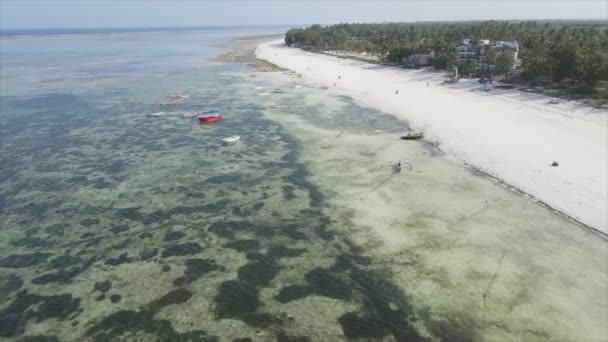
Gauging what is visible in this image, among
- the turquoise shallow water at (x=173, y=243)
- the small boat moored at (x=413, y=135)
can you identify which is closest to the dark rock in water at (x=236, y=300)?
the turquoise shallow water at (x=173, y=243)

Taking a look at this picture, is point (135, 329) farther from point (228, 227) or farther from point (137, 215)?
point (137, 215)

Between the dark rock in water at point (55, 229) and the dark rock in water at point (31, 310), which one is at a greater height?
the dark rock in water at point (55, 229)

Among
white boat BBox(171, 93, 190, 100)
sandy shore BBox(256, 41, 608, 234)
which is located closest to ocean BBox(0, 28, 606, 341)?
sandy shore BBox(256, 41, 608, 234)

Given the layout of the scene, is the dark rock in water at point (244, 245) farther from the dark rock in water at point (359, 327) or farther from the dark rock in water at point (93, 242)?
the dark rock in water at point (93, 242)

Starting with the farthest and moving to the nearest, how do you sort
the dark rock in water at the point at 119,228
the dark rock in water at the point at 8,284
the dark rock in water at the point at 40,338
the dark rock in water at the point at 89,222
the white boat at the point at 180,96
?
the white boat at the point at 180,96 → the dark rock in water at the point at 89,222 → the dark rock in water at the point at 119,228 → the dark rock in water at the point at 8,284 → the dark rock in water at the point at 40,338

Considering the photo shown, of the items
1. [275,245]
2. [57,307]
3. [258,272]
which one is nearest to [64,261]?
[57,307]

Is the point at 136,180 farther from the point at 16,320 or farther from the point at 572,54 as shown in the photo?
the point at 572,54

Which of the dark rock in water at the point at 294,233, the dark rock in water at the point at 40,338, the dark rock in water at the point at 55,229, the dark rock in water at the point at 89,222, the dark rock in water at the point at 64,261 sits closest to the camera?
the dark rock in water at the point at 40,338

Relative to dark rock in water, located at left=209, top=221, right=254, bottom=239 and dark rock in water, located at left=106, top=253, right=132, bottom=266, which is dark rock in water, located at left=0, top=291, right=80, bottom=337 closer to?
dark rock in water, located at left=106, top=253, right=132, bottom=266
